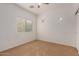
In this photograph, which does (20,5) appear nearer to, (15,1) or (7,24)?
(15,1)

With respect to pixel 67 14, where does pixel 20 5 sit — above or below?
above

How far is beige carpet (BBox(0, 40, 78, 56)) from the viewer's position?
1.33 m

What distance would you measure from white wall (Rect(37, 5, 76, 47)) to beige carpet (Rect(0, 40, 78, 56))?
0.27ft

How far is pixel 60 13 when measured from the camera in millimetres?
1386

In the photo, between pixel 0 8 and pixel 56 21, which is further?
pixel 56 21

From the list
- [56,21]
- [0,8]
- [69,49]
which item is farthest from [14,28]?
[69,49]

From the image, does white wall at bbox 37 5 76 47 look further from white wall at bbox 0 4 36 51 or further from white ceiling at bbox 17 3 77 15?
white wall at bbox 0 4 36 51

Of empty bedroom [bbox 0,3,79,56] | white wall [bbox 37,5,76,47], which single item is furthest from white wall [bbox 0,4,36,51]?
white wall [bbox 37,5,76,47]

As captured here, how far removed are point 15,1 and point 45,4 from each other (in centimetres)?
47

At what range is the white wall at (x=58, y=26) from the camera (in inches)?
53.2

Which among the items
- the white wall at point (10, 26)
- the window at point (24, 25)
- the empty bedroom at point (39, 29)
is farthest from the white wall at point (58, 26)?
the white wall at point (10, 26)

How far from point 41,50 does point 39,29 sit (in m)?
0.36

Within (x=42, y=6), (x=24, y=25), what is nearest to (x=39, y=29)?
(x=24, y=25)

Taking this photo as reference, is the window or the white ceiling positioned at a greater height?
the white ceiling
